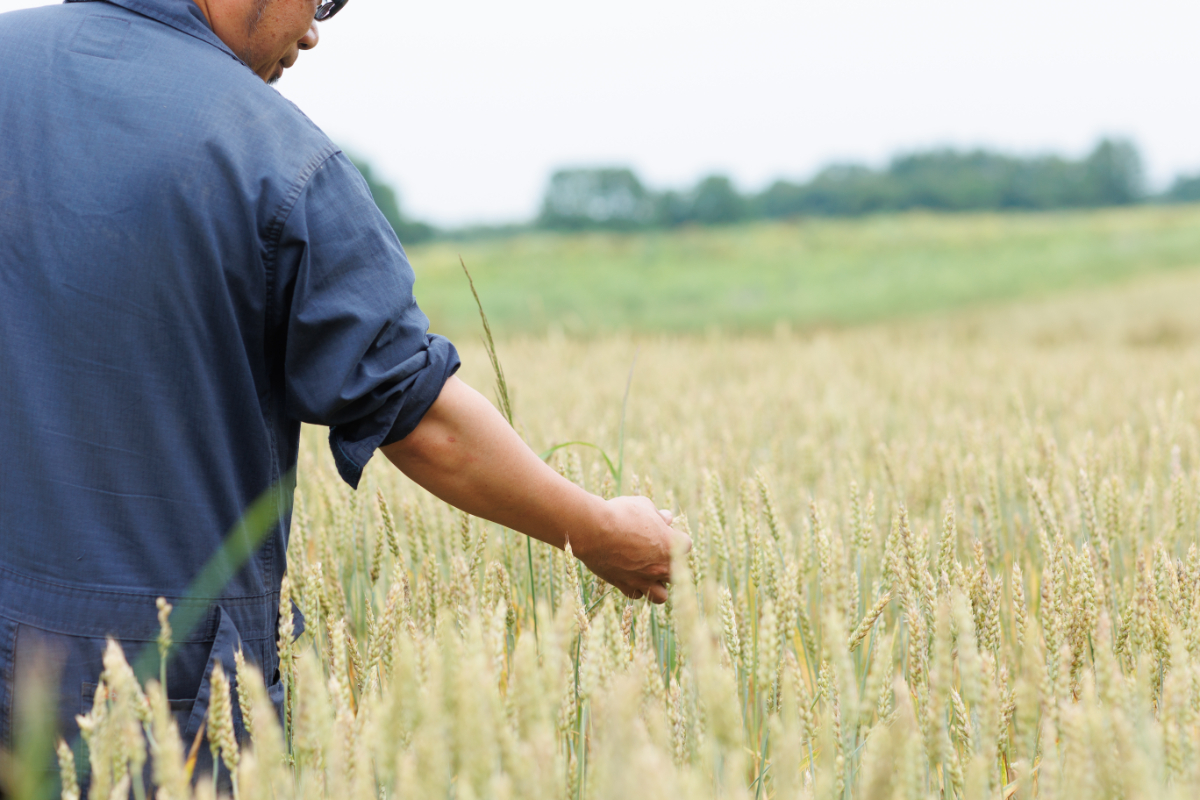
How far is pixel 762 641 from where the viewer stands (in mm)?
959

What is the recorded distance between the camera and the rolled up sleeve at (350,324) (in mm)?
1159

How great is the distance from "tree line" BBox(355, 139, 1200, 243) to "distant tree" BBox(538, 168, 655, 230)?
50 mm

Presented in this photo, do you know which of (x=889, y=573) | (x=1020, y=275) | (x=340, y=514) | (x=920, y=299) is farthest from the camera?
(x=1020, y=275)

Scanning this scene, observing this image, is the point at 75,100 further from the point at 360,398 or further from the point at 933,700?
the point at 933,700

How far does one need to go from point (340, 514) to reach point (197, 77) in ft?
3.51

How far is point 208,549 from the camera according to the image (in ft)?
4.07

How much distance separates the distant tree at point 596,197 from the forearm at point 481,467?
143ft

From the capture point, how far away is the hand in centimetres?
137

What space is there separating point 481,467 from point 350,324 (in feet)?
0.87

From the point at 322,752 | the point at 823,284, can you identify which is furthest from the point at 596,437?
the point at 823,284

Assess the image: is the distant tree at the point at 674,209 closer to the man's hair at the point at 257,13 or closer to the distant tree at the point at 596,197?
the distant tree at the point at 596,197

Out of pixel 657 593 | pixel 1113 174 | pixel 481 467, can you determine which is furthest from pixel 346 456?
pixel 1113 174

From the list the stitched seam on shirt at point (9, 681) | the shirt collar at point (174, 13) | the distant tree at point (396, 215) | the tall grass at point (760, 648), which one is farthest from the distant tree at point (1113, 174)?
the stitched seam on shirt at point (9, 681)

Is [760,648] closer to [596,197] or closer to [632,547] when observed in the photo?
[632,547]
